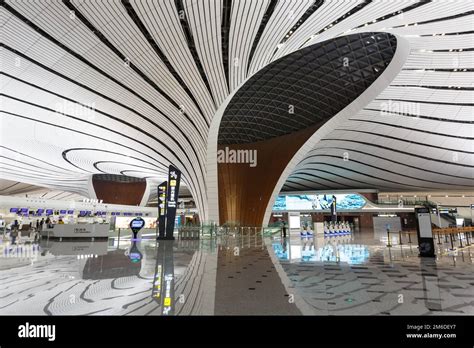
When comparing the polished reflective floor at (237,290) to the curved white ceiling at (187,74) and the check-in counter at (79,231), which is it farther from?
the check-in counter at (79,231)

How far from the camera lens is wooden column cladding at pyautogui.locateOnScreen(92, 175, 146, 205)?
48.2 m

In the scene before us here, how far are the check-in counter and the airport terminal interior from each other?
84mm

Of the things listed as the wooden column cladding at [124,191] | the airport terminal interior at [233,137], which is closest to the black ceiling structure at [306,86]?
the airport terminal interior at [233,137]

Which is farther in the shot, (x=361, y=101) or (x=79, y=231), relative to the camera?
(x=361, y=101)

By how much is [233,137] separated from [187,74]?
15351 millimetres

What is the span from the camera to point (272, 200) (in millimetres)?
30203

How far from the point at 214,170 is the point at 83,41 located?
1243 cm

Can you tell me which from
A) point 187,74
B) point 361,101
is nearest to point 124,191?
point 187,74

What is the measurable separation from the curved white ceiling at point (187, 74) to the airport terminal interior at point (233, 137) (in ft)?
0.33

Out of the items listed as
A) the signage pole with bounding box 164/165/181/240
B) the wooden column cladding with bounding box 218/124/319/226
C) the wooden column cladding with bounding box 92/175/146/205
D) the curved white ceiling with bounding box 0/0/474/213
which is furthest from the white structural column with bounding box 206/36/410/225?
the wooden column cladding with bounding box 92/175/146/205

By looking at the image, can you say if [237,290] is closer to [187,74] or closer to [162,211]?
[187,74]

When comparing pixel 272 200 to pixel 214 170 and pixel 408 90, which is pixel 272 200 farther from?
pixel 408 90

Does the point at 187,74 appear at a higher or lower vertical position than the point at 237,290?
higher

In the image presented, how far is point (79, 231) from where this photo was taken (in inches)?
731
